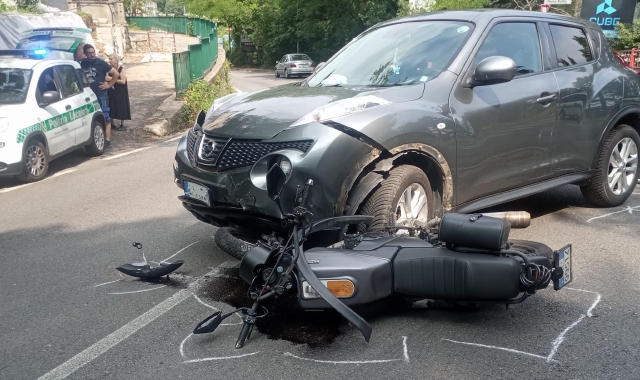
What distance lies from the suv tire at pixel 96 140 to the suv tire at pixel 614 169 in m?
7.97

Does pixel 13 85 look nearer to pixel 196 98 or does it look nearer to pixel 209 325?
pixel 196 98

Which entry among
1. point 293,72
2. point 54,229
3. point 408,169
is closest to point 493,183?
point 408,169

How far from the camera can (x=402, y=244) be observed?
4.08 m

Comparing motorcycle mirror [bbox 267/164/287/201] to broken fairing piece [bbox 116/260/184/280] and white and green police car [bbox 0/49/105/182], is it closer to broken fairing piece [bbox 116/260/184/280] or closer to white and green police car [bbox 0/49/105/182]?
broken fairing piece [bbox 116/260/184/280]

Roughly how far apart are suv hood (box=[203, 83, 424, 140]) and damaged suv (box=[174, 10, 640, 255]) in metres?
0.01

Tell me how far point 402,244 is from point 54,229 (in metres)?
4.07

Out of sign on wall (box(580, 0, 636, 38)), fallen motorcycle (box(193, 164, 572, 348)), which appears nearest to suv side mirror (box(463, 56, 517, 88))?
fallen motorcycle (box(193, 164, 572, 348))

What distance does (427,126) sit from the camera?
4770 millimetres

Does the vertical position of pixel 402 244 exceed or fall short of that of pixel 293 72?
it exceeds it

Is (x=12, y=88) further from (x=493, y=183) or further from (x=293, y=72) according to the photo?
(x=293, y=72)

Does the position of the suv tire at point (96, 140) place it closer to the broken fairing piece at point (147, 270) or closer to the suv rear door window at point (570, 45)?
the broken fairing piece at point (147, 270)

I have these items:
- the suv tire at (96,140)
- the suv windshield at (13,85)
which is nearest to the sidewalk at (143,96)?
the suv tire at (96,140)

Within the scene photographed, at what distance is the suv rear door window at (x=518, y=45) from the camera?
5.46m

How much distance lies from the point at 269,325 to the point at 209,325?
41 centimetres
